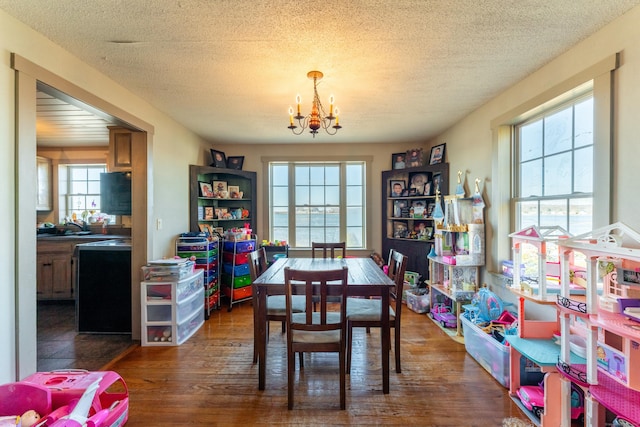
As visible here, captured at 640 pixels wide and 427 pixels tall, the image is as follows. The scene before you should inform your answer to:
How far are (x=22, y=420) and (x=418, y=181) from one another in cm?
432

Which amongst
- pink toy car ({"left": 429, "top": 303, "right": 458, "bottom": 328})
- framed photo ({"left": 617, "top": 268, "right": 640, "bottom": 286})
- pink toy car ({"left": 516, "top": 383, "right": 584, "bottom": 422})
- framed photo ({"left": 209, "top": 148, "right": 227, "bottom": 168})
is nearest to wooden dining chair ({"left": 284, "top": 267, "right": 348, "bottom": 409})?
pink toy car ({"left": 516, "top": 383, "right": 584, "bottom": 422})

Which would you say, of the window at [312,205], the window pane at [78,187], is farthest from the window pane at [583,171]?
the window pane at [78,187]

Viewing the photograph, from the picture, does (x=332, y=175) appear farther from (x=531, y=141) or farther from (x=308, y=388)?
(x=308, y=388)

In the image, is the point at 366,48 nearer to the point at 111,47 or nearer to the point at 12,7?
the point at 111,47

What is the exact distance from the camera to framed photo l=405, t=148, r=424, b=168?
407cm

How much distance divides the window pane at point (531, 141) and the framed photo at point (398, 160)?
1762mm

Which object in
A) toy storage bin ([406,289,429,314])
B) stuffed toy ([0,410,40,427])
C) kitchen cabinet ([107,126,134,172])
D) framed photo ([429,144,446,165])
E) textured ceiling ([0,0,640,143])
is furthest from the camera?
framed photo ([429,144,446,165])

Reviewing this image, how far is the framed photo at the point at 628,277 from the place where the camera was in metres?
1.37

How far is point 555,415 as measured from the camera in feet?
5.13

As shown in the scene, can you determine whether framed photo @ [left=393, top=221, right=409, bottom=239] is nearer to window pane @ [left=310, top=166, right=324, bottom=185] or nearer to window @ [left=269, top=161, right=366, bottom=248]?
window @ [left=269, top=161, right=366, bottom=248]

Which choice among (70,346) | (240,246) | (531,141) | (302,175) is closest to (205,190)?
Result: (240,246)

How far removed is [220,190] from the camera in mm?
4184

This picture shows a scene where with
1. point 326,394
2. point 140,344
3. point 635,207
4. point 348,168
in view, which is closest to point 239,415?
point 326,394

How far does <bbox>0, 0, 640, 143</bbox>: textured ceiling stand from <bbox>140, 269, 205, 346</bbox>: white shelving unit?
1.86 m
